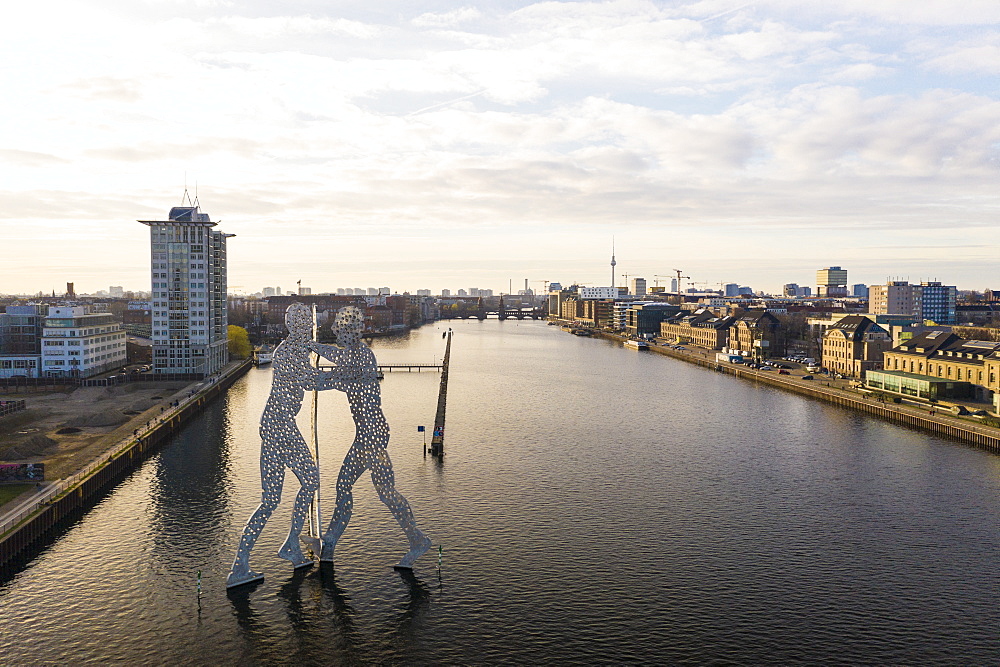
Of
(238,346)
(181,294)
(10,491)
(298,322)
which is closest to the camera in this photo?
(298,322)

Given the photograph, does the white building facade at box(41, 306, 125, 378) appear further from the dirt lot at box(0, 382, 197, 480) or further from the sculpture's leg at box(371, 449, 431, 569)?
the sculpture's leg at box(371, 449, 431, 569)

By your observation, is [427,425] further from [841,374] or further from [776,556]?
[841,374]

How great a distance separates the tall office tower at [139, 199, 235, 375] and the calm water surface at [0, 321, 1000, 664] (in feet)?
132

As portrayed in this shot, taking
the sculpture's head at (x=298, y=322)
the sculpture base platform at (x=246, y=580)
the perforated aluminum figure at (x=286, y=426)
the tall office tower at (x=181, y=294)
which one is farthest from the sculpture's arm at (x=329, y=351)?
the tall office tower at (x=181, y=294)

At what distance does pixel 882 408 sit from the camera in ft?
249

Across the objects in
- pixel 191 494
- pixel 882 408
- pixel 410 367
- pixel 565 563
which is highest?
pixel 410 367

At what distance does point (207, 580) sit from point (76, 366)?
74944 millimetres

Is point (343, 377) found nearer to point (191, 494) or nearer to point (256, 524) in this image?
point (256, 524)

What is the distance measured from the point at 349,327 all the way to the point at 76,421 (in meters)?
45.3

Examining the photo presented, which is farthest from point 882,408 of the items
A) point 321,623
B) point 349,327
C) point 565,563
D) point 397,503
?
point 321,623

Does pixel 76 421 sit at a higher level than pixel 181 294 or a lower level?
lower

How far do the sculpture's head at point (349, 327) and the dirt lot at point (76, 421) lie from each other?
2583 centimetres

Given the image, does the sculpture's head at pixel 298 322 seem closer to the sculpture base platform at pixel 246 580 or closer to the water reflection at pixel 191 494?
the sculpture base platform at pixel 246 580

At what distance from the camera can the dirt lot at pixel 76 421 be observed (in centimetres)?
5169
